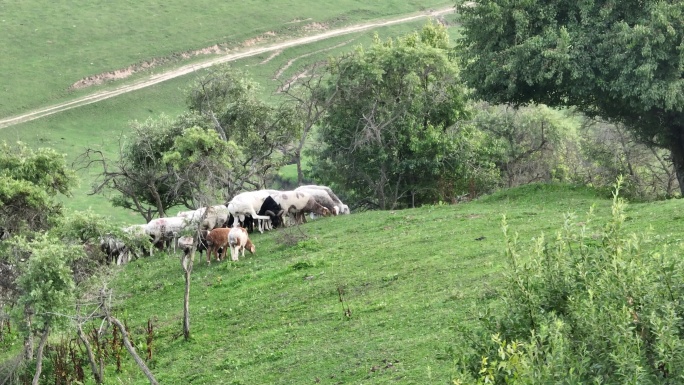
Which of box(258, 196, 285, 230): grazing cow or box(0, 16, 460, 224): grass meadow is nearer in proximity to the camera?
box(258, 196, 285, 230): grazing cow

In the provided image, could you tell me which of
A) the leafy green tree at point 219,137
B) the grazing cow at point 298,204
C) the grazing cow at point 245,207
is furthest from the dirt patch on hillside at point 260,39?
the grazing cow at point 245,207

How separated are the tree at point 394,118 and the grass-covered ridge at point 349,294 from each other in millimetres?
6859

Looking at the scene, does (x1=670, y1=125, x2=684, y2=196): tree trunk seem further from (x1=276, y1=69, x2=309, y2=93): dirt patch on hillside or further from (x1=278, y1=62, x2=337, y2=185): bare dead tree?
(x1=276, y1=69, x2=309, y2=93): dirt patch on hillside

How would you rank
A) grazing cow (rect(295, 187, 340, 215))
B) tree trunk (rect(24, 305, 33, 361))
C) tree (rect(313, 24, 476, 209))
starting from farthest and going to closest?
tree (rect(313, 24, 476, 209)), grazing cow (rect(295, 187, 340, 215)), tree trunk (rect(24, 305, 33, 361))

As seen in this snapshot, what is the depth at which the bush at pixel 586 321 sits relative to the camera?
9.59m

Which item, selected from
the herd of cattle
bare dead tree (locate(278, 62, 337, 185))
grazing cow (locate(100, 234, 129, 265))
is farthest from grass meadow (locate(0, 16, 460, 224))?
the herd of cattle

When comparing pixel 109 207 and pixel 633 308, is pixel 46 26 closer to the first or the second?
pixel 109 207

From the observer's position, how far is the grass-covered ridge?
2014 cm

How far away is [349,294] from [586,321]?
14.7 m

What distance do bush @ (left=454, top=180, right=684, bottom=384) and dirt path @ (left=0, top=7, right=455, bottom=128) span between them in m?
73.1

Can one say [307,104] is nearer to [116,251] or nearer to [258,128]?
[258,128]

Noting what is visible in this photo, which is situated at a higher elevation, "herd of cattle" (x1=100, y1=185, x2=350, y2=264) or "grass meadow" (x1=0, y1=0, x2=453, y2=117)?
"grass meadow" (x1=0, y1=0, x2=453, y2=117)

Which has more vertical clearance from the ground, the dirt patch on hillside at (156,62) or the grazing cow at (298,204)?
the dirt patch on hillside at (156,62)

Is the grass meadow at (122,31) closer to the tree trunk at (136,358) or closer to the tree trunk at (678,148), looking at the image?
the tree trunk at (678,148)
